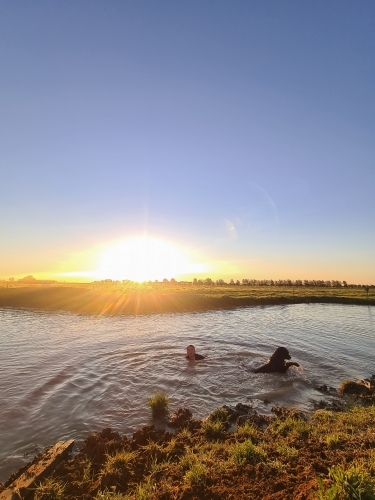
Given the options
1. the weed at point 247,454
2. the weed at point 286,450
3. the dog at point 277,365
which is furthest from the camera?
the dog at point 277,365

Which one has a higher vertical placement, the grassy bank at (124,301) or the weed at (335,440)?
the grassy bank at (124,301)

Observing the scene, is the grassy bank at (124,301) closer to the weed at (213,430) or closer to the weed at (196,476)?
the weed at (213,430)

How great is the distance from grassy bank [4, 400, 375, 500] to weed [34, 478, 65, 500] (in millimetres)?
20

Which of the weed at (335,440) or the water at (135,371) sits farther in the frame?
the water at (135,371)

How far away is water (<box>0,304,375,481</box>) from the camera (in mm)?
10492

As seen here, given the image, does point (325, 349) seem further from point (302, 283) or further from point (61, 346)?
point (302, 283)

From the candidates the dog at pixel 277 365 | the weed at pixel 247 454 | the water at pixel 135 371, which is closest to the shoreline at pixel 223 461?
the weed at pixel 247 454

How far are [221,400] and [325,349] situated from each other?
12.6 m

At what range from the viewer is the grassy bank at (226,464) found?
5.56 m

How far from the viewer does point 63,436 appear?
9.34 meters

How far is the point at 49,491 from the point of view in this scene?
20.2ft

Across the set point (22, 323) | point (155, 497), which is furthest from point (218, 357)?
point (22, 323)

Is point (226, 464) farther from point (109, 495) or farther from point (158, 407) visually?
point (158, 407)

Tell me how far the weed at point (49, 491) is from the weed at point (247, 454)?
3.71 m
